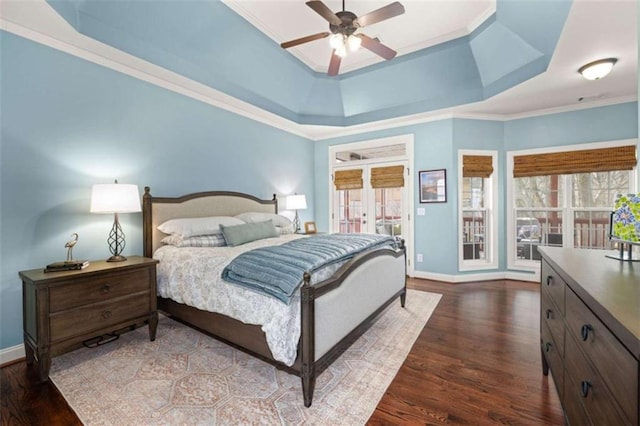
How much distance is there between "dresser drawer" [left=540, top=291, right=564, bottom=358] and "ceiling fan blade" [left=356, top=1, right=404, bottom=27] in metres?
2.30

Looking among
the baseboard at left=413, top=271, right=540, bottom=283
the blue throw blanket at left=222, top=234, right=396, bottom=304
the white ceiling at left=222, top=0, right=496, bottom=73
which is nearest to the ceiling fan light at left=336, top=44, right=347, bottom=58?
the white ceiling at left=222, top=0, right=496, bottom=73

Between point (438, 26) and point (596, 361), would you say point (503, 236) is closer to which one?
point (438, 26)

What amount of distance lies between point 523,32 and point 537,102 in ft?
4.52

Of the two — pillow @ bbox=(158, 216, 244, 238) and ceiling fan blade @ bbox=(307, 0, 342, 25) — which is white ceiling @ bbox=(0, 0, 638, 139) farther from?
pillow @ bbox=(158, 216, 244, 238)

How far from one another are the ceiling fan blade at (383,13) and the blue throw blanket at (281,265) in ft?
6.35

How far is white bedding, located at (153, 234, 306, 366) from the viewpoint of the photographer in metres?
1.72

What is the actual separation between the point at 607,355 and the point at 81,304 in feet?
9.86

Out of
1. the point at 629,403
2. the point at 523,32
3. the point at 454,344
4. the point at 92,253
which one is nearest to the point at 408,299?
the point at 454,344

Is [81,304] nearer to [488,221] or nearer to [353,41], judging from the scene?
[353,41]

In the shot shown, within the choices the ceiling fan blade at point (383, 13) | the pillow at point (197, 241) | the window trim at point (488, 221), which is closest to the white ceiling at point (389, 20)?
the ceiling fan blade at point (383, 13)

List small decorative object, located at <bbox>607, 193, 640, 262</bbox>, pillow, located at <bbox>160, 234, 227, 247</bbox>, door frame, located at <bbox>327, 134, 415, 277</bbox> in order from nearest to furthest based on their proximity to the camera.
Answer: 1. small decorative object, located at <bbox>607, 193, 640, 262</bbox>
2. pillow, located at <bbox>160, 234, 227, 247</bbox>
3. door frame, located at <bbox>327, 134, 415, 277</bbox>

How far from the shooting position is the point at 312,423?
1.58 meters

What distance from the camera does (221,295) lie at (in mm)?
2102

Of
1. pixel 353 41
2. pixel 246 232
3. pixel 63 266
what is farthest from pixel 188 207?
pixel 353 41
